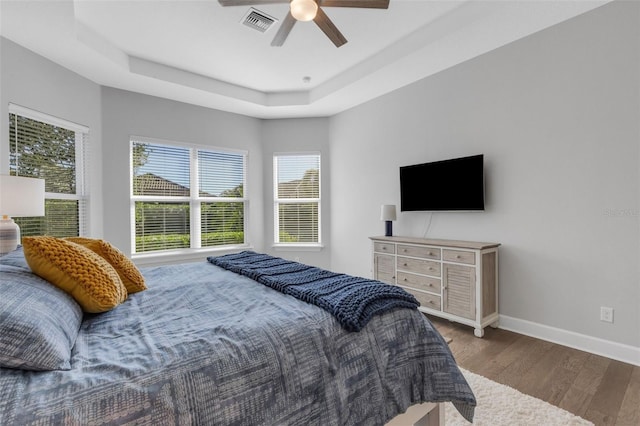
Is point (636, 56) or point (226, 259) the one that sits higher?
point (636, 56)

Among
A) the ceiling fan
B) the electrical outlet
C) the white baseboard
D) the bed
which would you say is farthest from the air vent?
the electrical outlet

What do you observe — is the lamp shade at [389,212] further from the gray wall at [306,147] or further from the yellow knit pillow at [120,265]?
the yellow knit pillow at [120,265]

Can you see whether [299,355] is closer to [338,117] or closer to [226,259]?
[226,259]

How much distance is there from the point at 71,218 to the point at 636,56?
17.6ft

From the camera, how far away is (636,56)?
2242mm

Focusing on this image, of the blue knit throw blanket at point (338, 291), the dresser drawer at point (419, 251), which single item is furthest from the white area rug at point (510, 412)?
the dresser drawer at point (419, 251)

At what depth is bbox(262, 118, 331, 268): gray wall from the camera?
4961mm

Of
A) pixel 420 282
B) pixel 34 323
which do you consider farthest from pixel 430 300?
pixel 34 323

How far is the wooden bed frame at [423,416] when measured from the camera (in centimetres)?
131

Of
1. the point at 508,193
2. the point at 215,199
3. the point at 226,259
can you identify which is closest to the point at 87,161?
the point at 215,199

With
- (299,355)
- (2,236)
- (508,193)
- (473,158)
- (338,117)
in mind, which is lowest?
(299,355)

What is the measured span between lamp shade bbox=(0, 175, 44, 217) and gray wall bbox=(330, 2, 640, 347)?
3.56 meters

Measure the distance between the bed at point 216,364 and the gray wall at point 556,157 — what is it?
1.95 m

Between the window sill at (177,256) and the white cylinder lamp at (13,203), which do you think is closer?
the white cylinder lamp at (13,203)
